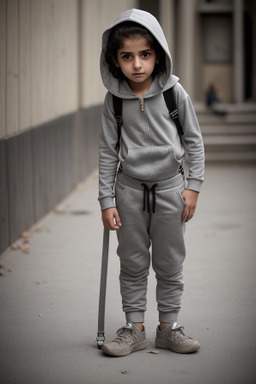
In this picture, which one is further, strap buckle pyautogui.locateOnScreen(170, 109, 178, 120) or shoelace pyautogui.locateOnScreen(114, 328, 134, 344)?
shoelace pyautogui.locateOnScreen(114, 328, 134, 344)

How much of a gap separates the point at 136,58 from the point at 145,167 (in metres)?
0.59

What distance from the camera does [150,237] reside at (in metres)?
4.82

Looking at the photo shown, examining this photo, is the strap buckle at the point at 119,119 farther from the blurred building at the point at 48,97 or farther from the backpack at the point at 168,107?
the blurred building at the point at 48,97

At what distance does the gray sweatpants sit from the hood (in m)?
0.48

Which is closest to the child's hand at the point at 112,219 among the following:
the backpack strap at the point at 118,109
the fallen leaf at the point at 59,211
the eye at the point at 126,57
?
the backpack strap at the point at 118,109

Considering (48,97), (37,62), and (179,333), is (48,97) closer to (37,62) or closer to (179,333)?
(37,62)

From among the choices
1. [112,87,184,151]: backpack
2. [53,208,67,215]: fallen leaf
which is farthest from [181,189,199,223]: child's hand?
[53,208,67,215]: fallen leaf

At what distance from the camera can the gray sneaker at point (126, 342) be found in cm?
476

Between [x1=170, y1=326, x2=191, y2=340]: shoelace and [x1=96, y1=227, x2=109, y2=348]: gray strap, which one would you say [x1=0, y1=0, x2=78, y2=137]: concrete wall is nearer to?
[x1=96, y1=227, x2=109, y2=348]: gray strap

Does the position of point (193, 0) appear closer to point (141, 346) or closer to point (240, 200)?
point (240, 200)

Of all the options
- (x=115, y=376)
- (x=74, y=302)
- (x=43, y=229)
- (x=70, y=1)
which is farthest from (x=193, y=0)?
(x=115, y=376)

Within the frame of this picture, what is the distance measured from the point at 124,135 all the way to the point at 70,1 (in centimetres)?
683

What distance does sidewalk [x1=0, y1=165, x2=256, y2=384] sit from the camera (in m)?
4.55

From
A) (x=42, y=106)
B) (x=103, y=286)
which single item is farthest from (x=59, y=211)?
(x=103, y=286)
